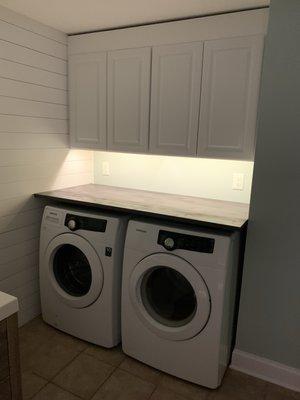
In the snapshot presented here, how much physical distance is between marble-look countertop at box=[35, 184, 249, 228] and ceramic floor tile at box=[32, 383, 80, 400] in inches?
42.5

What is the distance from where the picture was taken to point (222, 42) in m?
1.78

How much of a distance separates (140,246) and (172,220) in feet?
0.80

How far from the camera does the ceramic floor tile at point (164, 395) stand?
5.59ft

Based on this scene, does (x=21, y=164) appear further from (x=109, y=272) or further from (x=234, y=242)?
(x=234, y=242)

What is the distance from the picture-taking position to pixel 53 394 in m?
1.70

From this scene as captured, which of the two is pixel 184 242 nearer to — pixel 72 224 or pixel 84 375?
pixel 72 224

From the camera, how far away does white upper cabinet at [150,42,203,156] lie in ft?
6.19

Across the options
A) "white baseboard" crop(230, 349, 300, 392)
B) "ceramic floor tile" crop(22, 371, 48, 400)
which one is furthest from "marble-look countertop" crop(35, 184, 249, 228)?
"ceramic floor tile" crop(22, 371, 48, 400)

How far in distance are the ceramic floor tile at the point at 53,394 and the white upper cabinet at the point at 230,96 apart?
5.31 feet

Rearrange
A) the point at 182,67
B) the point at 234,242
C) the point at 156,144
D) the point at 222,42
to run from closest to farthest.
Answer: the point at 234,242
the point at 222,42
the point at 182,67
the point at 156,144

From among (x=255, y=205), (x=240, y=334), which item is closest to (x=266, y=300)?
(x=240, y=334)

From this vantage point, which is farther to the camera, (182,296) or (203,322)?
(182,296)

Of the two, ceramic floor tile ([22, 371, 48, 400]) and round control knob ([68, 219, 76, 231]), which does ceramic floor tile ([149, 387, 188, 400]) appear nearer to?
ceramic floor tile ([22, 371, 48, 400])

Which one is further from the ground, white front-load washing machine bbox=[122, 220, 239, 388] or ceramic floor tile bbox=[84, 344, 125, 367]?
white front-load washing machine bbox=[122, 220, 239, 388]
